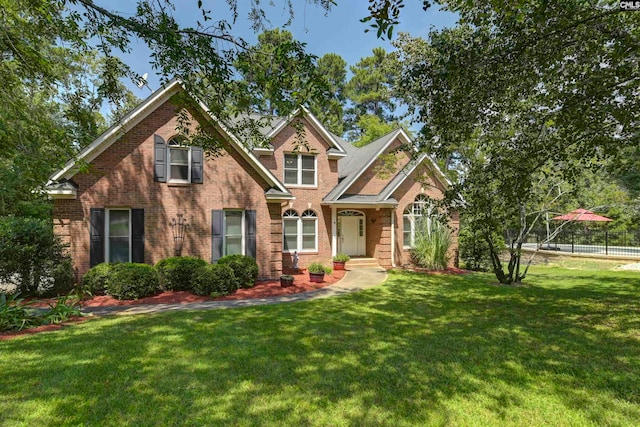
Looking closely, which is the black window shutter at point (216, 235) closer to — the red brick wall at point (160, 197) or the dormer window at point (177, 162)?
the red brick wall at point (160, 197)

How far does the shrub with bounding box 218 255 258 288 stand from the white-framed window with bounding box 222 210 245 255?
34.1 inches

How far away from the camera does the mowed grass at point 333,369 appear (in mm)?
3582

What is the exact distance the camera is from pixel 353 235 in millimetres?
18141

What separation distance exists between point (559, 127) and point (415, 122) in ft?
10.2

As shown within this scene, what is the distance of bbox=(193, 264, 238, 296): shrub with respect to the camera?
9.99m

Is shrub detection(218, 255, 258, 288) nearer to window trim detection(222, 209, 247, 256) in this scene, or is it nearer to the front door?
window trim detection(222, 209, 247, 256)

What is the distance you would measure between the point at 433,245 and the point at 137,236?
504 inches

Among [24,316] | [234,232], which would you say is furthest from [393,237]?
[24,316]

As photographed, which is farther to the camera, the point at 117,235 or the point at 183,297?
the point at 117,235

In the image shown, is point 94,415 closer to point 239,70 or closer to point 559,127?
point 239,70

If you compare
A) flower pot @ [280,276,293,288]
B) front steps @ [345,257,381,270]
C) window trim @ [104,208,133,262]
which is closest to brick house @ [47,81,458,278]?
window trim @ [104,208,133,262]

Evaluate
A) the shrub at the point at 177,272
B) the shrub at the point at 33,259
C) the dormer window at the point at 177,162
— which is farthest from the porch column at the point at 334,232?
the shrub at the point at 33,259

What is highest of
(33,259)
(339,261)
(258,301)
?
(33,259)

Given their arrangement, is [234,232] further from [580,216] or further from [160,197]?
[580,216]
